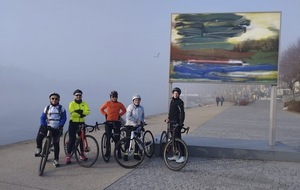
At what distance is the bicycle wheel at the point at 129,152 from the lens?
7.83m

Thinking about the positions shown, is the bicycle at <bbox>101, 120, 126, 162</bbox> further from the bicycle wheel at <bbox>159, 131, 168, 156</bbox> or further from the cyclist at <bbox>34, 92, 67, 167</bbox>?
the cyclist at <bbox>34, 92, 67, 167</bbox>

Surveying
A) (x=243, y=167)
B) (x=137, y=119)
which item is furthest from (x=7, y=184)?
(x=243, y=167)

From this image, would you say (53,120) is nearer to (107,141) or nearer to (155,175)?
(107,141)

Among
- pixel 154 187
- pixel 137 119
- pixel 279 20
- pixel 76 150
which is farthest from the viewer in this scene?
pixel 279 20

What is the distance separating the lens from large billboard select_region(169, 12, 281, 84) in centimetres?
933

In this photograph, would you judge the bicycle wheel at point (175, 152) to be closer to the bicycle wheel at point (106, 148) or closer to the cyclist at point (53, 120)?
the bicycle wheel at point (106, 148)

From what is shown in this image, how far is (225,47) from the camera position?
9539 millimetres

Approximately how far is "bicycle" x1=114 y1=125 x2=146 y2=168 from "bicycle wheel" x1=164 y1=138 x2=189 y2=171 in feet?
1.92

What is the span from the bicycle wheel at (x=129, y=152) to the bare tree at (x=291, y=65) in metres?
43.3

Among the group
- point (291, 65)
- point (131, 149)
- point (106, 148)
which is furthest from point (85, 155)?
point (291, 65)

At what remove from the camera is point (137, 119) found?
8383 mm

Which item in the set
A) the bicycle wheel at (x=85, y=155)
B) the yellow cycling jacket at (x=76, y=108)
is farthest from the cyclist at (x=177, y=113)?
the yellow cycling jacket at (x=76, y=108)

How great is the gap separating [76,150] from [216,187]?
130 inches

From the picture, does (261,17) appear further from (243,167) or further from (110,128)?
(110,128)
